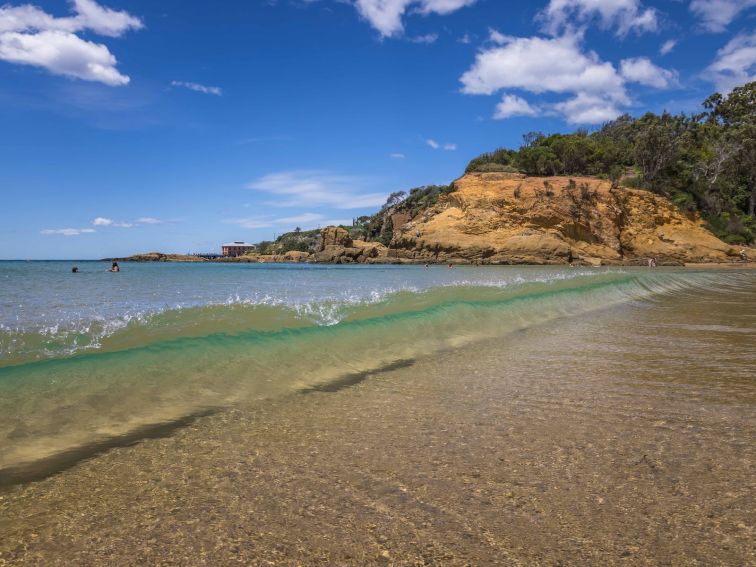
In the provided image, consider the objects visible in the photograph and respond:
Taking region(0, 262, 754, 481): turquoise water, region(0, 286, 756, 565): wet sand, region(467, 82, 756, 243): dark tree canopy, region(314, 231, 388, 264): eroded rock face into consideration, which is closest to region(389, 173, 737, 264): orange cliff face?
region(467, 82, 756, 243): dark tree canopy

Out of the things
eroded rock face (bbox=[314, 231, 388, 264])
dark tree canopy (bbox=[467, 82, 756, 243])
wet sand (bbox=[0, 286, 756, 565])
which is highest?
dark tree canopy (bbox=[467, 82, 756, 243])

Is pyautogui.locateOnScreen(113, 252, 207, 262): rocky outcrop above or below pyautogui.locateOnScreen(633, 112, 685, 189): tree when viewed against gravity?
below

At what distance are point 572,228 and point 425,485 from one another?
5124 centimetres

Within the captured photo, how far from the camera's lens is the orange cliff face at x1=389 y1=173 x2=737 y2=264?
Result: 1886 inches

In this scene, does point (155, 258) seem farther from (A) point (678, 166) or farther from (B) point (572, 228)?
(A) point (678, 166)

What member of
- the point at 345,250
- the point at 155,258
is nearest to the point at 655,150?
the point at 345,250

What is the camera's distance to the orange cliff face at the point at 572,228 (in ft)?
157

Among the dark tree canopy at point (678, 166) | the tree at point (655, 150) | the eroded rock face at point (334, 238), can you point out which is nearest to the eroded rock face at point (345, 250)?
the eroded rock face at point (334, 238)

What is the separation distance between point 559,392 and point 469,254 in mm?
46595

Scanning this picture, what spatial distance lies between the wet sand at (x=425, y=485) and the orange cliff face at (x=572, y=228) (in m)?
45.1

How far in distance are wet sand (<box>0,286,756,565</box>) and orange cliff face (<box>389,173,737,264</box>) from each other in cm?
4511

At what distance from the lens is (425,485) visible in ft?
8.04

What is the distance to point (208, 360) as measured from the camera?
16.8 ft

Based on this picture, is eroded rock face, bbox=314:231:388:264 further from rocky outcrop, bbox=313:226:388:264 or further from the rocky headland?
the rocky headland
